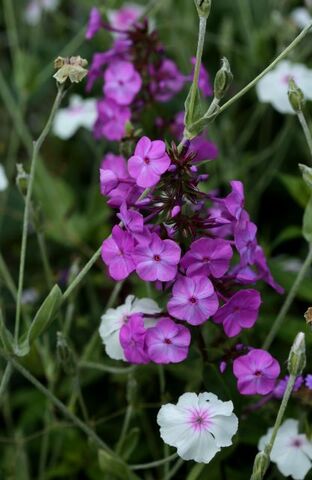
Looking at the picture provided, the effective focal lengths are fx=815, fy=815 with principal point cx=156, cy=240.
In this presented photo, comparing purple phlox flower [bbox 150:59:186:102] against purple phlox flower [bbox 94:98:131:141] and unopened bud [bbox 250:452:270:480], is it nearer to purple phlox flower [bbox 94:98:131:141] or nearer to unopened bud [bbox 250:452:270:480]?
purple phlox flower [bbox 94:98:131:141]

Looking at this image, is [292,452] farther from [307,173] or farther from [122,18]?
[122,18]

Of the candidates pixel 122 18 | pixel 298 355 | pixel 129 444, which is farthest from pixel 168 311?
pixel 122 18

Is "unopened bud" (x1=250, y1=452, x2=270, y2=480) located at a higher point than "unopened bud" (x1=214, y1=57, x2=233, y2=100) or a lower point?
lower

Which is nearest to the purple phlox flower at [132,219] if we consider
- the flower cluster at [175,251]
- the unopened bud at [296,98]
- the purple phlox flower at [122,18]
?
the flower cluster at [175,251]

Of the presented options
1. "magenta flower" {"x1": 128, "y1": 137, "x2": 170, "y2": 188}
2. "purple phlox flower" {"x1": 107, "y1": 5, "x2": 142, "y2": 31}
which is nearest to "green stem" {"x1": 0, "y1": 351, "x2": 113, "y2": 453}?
"magenta flower" {"x1": 128, "y1": 137, "x2": 170, "y2": 188}

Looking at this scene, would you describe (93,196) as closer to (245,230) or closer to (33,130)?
(33,130)

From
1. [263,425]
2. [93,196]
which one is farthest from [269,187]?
[263,425]

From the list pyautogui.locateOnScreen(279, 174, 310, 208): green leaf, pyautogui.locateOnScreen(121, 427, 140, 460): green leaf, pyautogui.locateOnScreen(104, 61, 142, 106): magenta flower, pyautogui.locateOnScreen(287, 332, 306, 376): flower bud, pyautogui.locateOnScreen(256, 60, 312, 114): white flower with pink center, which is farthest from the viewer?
pyautogui.locateOnScreen(256, 60, 312, 114): white flower with pink center

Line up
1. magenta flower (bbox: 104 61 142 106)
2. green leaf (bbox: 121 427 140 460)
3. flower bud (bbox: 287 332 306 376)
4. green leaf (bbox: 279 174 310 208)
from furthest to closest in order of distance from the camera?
green leaf (bbox: 279 174 310 208)
magenta flower (bbox: 104 61 142 106)
green leaf (bbox: 121 427 140 460)
flower bud (bbox: 287 332 306 376)
